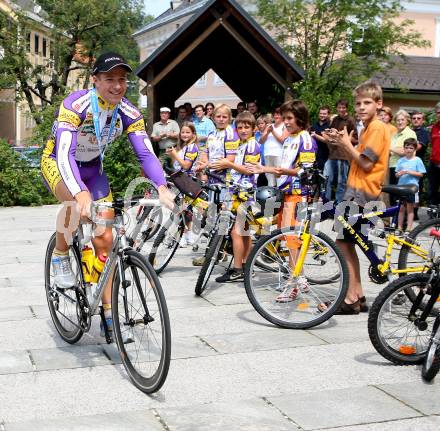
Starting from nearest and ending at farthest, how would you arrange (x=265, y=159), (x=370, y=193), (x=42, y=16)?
(x=370, y=193) → (x=265, y=159) → (x=42, y=16)

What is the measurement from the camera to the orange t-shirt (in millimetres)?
6301

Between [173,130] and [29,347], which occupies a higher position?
[173,130]

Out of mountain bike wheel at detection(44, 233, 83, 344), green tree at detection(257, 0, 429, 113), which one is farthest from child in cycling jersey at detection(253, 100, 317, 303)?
green tree at detection(257, 0, 429, 113)

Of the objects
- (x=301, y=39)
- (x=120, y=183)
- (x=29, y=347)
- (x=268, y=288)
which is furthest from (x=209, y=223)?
(x=301, y=39)

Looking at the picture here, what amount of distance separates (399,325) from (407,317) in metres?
0.08

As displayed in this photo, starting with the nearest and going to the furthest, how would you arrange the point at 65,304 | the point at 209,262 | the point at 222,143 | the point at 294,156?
the point at 65,304 → the point at 209,262 → the point at 294,156 → the point at 222,143

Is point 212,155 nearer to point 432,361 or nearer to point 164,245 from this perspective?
point 164,245

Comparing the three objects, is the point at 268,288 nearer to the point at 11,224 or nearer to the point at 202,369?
the point at 202,369

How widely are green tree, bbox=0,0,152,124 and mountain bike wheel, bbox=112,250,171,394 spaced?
36.0 m

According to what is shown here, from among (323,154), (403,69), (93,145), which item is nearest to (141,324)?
(93,145)

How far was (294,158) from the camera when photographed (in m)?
7.39

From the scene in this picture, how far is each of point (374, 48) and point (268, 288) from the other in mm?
16847

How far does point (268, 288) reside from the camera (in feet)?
21.0

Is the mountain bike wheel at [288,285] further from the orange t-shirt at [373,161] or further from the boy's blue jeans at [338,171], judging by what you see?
the boy's blue jeans at [338,171]
